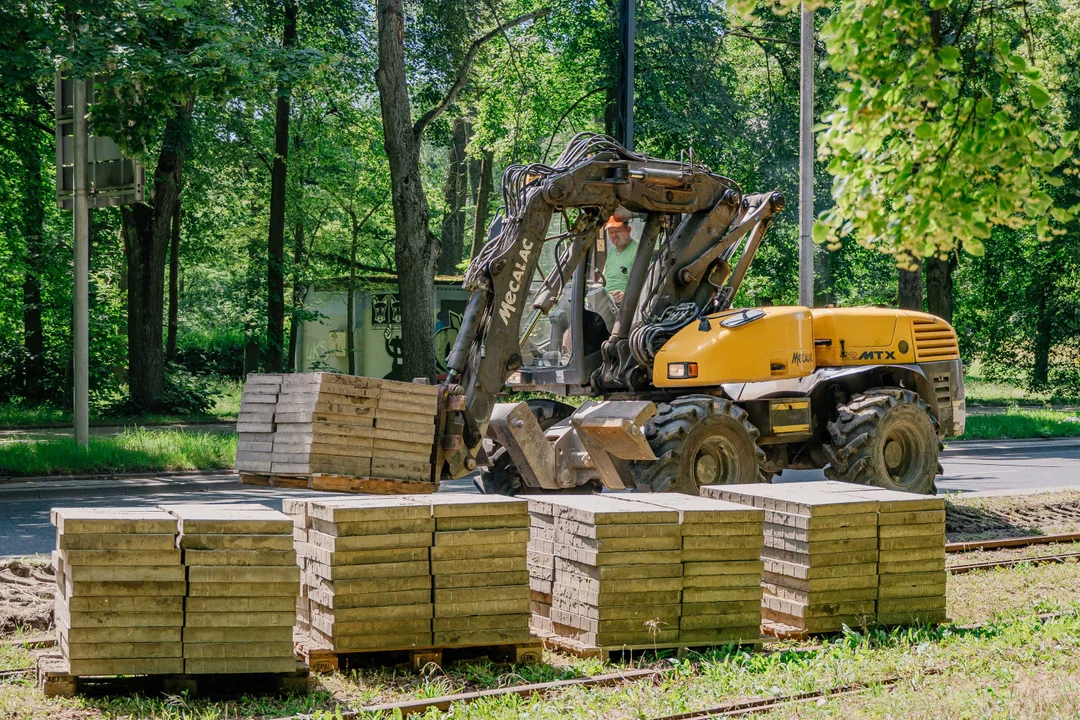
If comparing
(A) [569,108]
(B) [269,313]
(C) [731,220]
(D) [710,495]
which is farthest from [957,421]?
(B) [269,313]

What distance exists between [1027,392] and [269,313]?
2264 centimetres

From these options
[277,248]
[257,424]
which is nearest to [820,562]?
[257,424]

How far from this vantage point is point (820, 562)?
809 cm

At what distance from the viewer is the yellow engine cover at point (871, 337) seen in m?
13.0

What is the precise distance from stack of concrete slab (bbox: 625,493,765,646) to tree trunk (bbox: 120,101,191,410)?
59.5ft

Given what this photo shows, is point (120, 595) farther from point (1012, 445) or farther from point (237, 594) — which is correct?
point (1012, 445)

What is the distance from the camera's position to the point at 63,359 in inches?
1145

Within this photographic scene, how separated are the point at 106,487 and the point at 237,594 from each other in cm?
970

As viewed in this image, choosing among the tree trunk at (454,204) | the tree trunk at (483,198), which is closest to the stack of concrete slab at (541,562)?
the tree trunk at (483,198)

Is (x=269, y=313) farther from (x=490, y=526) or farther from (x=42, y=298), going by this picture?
(x=490, y=526)

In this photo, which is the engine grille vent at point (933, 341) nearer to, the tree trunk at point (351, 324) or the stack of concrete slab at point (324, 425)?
the stack of concrete slab at point (324, 425)

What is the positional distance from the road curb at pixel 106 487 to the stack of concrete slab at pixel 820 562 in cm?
928

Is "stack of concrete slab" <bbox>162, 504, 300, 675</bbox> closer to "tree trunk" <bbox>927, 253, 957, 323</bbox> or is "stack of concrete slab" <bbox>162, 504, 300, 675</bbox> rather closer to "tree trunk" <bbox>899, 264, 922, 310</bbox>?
"tree trunk" <bbox>899, 264, 922, 310</bbox>

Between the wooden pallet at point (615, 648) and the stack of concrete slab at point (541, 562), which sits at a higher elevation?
the stack of concrete slab at point (541, 562)
